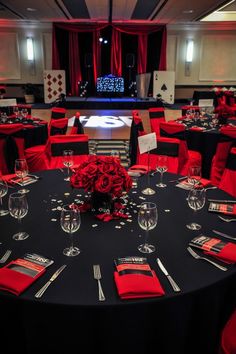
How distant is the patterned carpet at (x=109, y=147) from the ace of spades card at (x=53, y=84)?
658 centimetres

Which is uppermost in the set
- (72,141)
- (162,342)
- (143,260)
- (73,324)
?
(72,141)

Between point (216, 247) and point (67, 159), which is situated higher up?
point (67, 159)

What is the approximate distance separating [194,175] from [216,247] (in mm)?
815

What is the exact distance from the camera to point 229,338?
1.41 m

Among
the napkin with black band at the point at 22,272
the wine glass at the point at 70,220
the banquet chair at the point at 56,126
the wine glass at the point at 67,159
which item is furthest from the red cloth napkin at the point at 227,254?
the banquet chair at the point at 56,126

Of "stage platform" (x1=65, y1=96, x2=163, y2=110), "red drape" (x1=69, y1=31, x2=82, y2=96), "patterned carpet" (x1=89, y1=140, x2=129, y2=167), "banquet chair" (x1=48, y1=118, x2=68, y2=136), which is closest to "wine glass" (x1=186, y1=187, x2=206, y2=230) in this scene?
"banquet chair" (x1=48, y1=118, x2=68, y2=136)

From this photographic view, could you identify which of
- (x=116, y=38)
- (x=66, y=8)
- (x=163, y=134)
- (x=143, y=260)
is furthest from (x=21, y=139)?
(x=116, y=38)

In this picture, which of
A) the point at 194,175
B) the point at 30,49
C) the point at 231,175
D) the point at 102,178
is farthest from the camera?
the point at 30,49

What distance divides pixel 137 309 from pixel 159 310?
0.33 ft

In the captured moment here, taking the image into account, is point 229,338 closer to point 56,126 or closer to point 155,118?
point 56,126

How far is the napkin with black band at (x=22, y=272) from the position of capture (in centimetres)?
128

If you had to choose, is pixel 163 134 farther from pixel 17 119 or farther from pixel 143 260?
pixel 143 260

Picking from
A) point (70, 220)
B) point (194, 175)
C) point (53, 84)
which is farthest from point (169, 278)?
point (53, 84)

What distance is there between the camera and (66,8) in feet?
31.5
